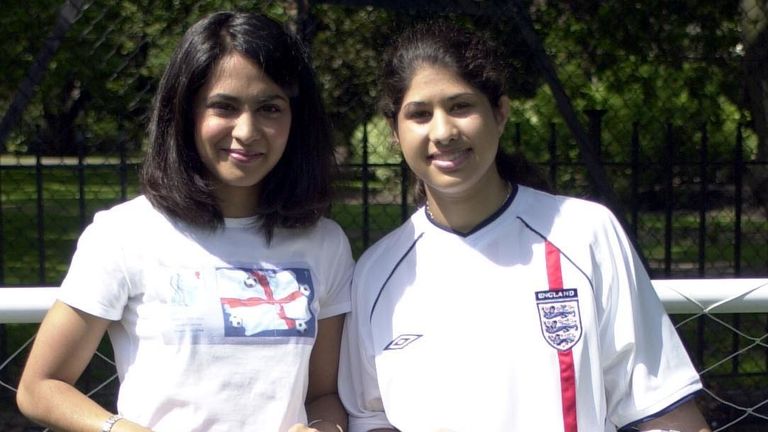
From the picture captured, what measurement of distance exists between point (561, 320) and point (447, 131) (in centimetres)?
43

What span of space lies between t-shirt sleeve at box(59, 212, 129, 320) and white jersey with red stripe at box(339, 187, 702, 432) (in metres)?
0.51

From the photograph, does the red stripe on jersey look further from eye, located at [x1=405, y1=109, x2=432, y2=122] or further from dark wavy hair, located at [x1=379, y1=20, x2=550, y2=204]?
eye, located at [x1=405, y1=109, x2=432, y2=122]

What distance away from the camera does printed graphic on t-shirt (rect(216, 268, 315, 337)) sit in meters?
2.05

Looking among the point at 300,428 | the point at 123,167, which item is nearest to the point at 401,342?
the point at 300,428

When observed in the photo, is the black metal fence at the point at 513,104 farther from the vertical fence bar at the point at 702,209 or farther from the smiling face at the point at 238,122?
the smiling face at the point at 238,122

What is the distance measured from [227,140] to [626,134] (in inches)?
158

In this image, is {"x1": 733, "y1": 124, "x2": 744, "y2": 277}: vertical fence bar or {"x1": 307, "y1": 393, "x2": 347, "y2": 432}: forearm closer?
{"x1": 307, "y1": 393, "x2": 347, "y2": 432}: forearm

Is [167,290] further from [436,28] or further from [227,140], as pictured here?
[436,28]

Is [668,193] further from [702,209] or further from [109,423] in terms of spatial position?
[109,423]

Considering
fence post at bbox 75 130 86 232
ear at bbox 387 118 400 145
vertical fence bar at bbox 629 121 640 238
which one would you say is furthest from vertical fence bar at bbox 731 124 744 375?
ear at bbox 387 118 400 145

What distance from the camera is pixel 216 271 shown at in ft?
6.84

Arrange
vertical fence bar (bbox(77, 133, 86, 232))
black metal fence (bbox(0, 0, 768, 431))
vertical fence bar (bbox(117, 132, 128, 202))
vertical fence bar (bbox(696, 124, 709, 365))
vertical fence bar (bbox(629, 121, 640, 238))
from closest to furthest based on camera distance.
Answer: black metal fence (bbox(0, 0, 768, 431)) < vertical fence bar (bbox(117, 132, 128, 202)) < vertical fence bar (bbox(77, 133, 86, 232)) < vertical fence bar (bbox(629, 121, 640, 238)) < vertical fence bar (bbox(696, 124, 709, 365))

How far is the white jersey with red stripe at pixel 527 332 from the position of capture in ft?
6.60

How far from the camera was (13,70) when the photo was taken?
16.0 feet
